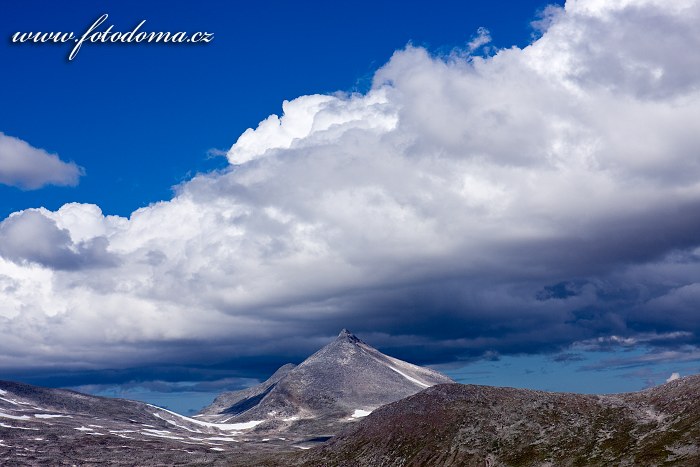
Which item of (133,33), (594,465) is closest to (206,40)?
(133,33)

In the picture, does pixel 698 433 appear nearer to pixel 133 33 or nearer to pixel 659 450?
pixel 659 450

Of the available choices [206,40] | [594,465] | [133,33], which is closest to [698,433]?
[594,465]

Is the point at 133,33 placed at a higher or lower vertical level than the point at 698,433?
higher

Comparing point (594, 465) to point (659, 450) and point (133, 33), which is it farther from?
point (133, 33)

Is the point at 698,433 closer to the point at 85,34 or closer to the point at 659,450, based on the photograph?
the point at 659,450

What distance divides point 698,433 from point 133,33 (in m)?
157

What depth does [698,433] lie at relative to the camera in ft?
622

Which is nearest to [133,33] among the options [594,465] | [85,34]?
[85,34]

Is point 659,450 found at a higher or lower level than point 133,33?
lower

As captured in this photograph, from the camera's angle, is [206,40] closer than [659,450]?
Yes

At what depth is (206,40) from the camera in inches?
6186

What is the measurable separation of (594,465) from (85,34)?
154067 mm

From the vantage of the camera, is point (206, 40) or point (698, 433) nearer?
point (206, 40)

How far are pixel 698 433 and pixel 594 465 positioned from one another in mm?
25744
